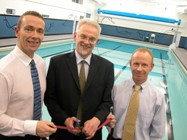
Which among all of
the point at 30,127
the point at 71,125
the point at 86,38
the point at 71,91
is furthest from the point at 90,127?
the point at 86,38

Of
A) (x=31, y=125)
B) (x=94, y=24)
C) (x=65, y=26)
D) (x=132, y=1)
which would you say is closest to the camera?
(x=31, y=125)

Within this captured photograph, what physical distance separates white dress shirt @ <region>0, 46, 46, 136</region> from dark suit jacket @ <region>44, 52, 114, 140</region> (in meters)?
0.25

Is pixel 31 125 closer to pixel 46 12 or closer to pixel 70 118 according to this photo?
pixel 70 118

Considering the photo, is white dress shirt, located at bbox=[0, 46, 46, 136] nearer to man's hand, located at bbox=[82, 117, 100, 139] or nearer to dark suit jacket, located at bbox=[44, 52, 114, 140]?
dark suit jacket, located at bbox=[44, 52, 114, 140]

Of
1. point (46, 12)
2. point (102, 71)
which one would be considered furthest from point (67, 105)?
point (46, 12)

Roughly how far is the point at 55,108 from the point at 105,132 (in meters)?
1.75

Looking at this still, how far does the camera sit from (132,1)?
63.6 feet

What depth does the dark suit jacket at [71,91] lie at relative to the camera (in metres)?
1.64

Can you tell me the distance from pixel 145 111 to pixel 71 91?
2.11ft

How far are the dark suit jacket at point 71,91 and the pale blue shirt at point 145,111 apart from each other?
0.41ft

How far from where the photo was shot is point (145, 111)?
1.74 meters

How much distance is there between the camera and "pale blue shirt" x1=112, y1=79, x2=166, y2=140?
1729 millimetres

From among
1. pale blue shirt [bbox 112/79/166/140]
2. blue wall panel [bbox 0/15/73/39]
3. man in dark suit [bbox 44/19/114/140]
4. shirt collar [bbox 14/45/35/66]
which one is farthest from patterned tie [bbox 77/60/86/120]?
blue wall panel [bbox 0/15/73/39]

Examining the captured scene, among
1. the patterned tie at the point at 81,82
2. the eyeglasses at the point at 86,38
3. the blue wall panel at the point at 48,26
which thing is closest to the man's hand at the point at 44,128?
the patterned tie at the point at 81,82
